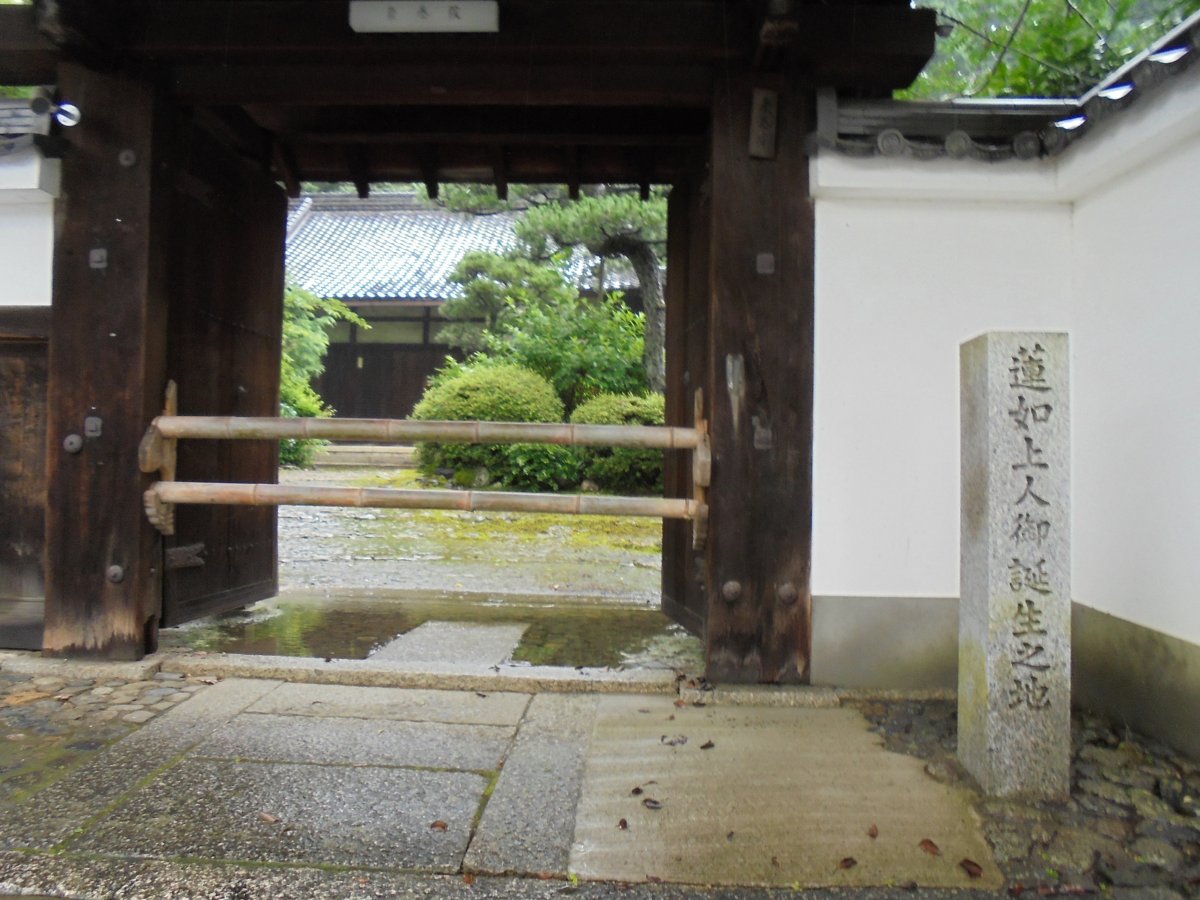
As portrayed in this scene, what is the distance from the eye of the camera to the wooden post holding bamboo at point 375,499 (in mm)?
4066

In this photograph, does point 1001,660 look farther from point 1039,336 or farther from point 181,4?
point 181,4

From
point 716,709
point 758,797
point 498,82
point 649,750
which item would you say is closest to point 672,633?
point 716,709

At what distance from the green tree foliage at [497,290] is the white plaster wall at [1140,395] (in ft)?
43.9

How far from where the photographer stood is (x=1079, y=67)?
461cm

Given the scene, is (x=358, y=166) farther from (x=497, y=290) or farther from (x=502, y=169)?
(x=497, y=290)

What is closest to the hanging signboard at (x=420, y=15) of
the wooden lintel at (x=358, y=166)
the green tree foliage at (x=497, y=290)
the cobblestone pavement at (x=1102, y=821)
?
the wooden lintel at (x=358, y=166)

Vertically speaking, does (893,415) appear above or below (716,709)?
above

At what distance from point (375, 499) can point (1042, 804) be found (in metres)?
3.27

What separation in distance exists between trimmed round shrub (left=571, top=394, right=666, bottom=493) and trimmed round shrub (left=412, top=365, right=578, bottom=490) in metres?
0.42

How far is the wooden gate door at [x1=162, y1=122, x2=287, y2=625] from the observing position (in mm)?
4652

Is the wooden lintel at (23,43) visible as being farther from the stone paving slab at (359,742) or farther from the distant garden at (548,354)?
the distant garden at (548,354)

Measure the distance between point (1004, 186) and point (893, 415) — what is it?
1.29 m

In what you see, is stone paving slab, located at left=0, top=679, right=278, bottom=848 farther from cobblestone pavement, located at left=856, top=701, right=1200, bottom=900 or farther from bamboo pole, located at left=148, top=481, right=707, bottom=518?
cobblestone pavement, located at left=856, top=701, right=1200, bottom=900

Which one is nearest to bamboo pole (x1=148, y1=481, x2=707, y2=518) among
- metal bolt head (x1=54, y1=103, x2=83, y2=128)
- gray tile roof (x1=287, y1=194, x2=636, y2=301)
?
metal bolt head (x1=54, y1=103, x2=83, y2=128)
